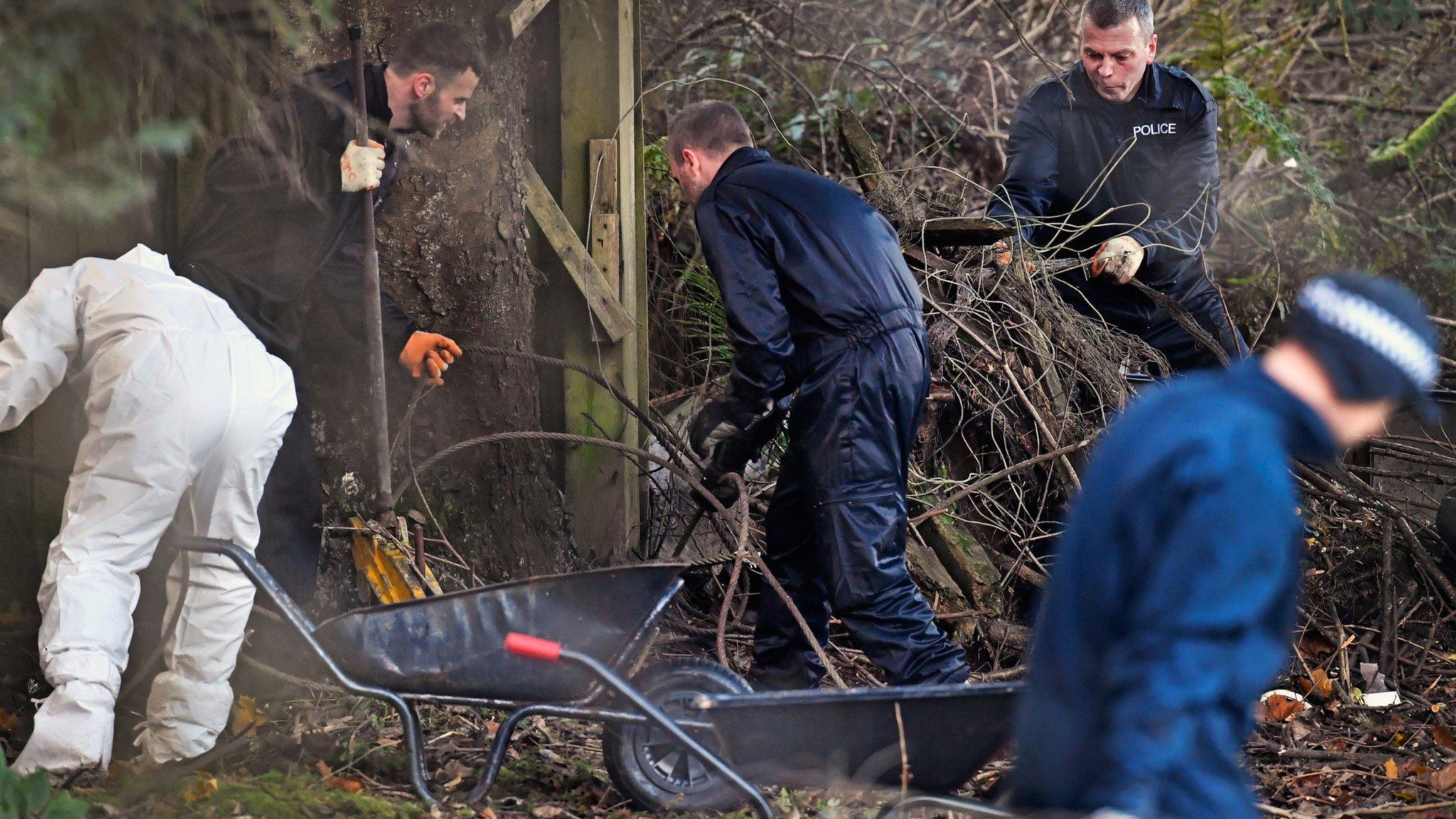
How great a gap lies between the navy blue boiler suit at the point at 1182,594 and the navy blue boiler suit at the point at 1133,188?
11.0 feet

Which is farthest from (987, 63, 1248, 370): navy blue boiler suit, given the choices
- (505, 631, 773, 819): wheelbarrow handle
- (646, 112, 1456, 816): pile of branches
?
(505, 631, 773, 819): wheelbarrow handle

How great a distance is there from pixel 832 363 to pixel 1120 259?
151 centimetres

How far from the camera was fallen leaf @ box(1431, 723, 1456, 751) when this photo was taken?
3.72 metres

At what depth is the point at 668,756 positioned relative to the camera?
9.74ft

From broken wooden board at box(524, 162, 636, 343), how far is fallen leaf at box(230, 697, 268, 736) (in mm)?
1826

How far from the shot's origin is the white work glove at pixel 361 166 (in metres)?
3.29

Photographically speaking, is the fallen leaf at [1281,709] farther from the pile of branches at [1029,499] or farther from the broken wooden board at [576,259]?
the broken wooden board at [576,259]

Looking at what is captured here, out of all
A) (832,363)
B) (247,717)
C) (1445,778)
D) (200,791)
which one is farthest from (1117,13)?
(200,791)

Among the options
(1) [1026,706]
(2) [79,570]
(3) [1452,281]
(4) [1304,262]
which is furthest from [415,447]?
(3) [1452,281]

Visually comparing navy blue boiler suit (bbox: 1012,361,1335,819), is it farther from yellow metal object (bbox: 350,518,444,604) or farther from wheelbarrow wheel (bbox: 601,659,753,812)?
yellow metal object (bbox: 350,518,444,604)

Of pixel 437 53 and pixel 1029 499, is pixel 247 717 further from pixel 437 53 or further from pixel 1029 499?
pixel 1029 499

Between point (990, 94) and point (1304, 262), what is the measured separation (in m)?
2.06

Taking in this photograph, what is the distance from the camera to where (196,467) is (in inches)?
119

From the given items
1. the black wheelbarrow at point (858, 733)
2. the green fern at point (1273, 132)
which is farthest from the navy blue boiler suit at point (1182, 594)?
the green fern at point (1273, 132)
